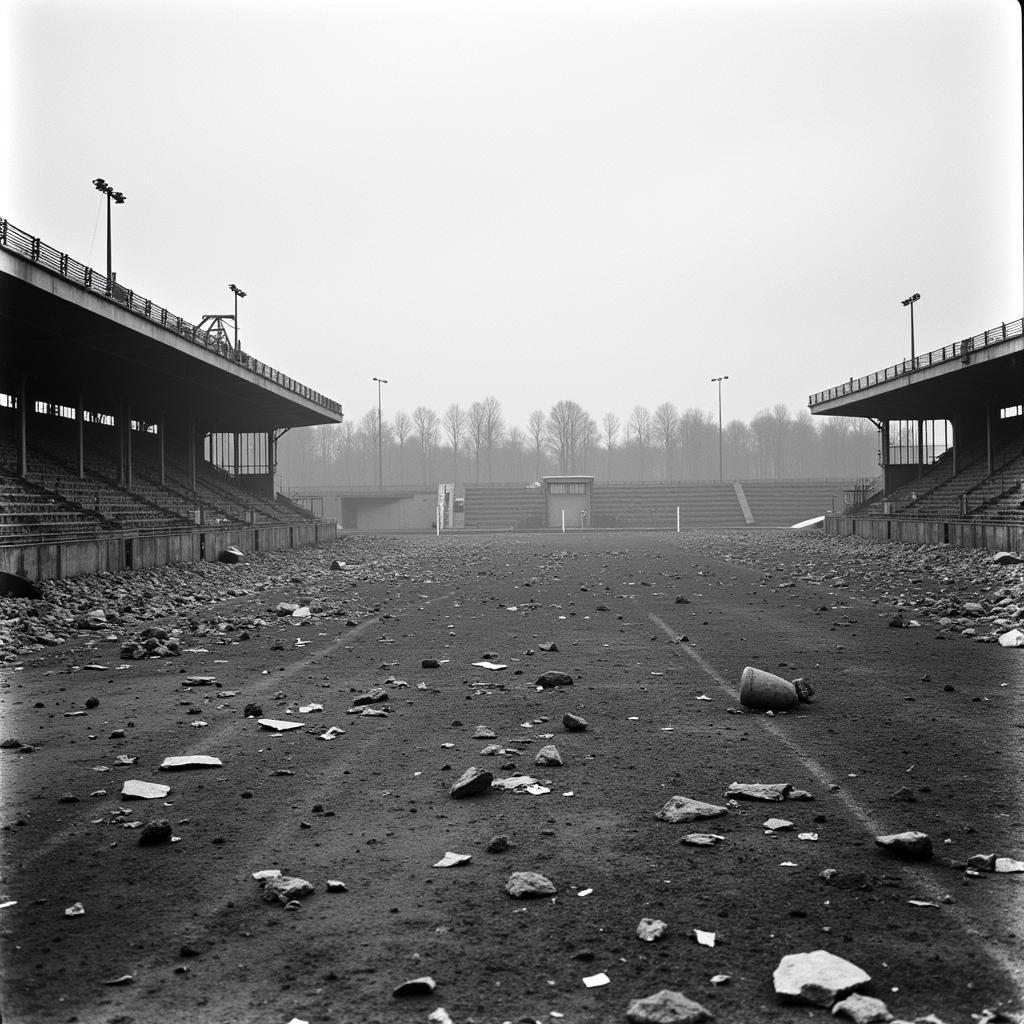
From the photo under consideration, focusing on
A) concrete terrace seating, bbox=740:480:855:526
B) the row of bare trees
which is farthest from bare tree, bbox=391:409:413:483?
concrete terrace seating, bbox=740:480:855:526

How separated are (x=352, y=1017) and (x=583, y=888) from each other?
4.39 feet

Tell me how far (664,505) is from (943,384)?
4313 centimetres

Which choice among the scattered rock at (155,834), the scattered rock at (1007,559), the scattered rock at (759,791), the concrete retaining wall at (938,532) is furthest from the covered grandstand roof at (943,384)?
the scattered rock at (155,834)

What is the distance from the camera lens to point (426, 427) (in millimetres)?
139625

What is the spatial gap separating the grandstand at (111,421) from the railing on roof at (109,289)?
5 centimetres

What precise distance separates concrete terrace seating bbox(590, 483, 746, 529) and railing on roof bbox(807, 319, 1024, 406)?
2420 centimetres

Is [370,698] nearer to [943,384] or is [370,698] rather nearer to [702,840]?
[702,840]

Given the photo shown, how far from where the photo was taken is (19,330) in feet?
88.2

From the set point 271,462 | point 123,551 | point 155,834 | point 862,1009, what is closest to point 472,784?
point 155,834

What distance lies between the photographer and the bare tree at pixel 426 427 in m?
139

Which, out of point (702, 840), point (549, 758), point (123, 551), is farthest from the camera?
point (123, 551)

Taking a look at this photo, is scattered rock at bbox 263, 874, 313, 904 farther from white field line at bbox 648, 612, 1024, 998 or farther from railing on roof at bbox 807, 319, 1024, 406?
railing on roof at bbox 807, 319, 1024, 406

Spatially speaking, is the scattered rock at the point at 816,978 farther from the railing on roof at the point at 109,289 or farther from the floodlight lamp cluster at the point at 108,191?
the floodlight lamp cluster at the point at 108,191

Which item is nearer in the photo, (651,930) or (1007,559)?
(651,930)
